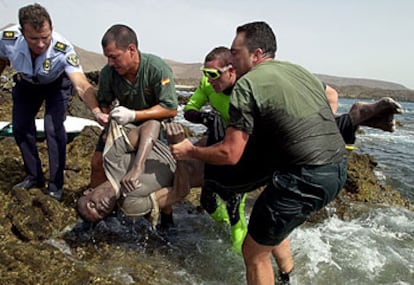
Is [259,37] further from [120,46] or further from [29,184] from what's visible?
[29,184]

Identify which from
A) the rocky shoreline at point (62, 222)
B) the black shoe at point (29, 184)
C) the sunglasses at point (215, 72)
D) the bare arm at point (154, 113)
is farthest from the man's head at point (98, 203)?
the sunglasses at point (215, 72)

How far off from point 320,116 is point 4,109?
929cm

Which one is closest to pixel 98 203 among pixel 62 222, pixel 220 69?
pixel 62 222

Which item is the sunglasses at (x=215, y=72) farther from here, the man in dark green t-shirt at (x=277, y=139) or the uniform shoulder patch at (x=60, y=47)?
the uniform shoulder patch at (x=60, y=47)

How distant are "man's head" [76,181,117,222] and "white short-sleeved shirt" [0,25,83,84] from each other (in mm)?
1496

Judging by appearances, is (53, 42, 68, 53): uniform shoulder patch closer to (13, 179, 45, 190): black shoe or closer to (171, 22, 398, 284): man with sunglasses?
(13, 179, 45, 190): black shoe

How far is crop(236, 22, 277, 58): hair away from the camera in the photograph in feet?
10.2

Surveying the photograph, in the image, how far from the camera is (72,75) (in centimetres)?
460

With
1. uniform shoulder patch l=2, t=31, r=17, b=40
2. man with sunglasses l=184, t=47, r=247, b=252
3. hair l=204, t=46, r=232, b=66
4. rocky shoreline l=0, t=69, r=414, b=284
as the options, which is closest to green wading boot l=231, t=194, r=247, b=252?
man with sunglasses l=184, t=47, r=247, b=252

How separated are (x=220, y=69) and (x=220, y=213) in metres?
1.89

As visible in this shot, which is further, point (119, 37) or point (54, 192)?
point (54, 192)

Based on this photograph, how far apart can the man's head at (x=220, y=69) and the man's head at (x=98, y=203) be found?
5.30 feet

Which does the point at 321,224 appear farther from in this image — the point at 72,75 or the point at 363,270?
the point at 72,75

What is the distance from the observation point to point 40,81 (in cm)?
462
